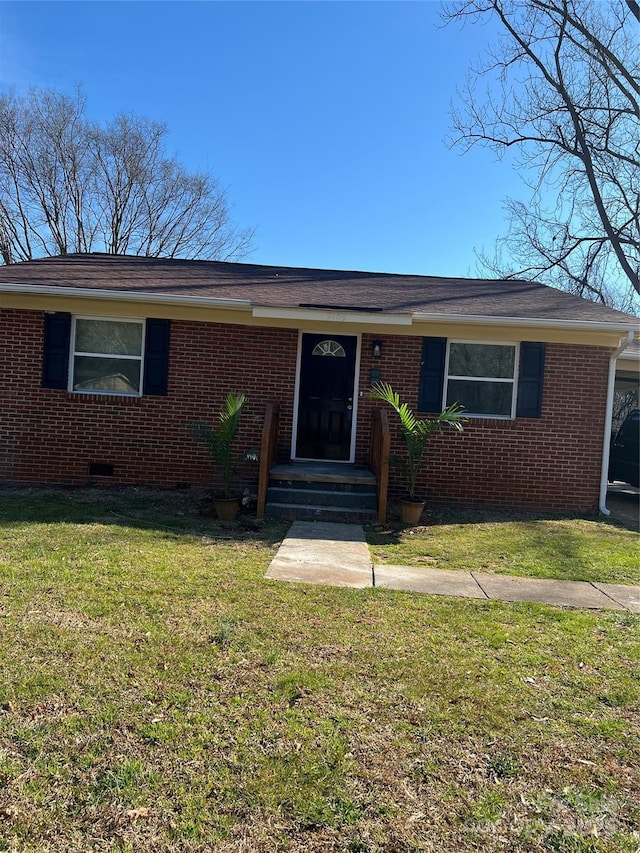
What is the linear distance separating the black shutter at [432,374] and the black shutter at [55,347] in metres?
5.35

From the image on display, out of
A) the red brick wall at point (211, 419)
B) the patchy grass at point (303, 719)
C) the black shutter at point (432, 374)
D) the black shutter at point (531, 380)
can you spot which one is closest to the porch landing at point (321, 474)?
the red brick wall at point (211, 419)

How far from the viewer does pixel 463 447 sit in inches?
335

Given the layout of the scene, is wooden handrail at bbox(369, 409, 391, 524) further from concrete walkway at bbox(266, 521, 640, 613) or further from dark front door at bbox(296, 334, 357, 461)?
concrete walkway at bbox(266, 521, 640, 613)

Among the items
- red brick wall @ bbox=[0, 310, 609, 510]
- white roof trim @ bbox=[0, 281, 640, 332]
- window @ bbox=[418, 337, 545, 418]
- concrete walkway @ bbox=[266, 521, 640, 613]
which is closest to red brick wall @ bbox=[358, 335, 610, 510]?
red brick wall @ bbox=[0, 310, 609, 510]

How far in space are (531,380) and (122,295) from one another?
20.1ft

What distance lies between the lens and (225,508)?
23.0 feet

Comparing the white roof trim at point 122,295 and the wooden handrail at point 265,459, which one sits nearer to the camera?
the wooden handrail at point 265,459

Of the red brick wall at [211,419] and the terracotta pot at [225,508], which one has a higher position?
the red brick wall at [211,419]

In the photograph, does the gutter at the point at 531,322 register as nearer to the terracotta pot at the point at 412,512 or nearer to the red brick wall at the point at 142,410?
the red brick wall at the point at 142,410

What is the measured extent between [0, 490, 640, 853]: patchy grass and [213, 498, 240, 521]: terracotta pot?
7.91ft

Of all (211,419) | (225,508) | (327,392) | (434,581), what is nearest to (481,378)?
(327,392)

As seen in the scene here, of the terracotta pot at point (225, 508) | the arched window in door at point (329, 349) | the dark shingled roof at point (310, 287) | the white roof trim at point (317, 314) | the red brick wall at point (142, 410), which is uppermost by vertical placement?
the dark shingled roof at point (310, 287)

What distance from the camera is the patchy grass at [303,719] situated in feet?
6.79

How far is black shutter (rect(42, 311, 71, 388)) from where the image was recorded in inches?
329
